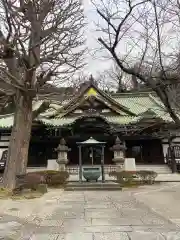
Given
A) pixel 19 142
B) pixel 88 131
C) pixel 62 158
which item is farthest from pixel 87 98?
pixel 19 142

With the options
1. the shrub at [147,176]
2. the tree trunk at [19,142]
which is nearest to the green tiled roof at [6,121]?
the tree trunk at [19,142]

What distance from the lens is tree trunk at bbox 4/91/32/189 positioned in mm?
13469

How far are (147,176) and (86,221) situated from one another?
36.8 feet

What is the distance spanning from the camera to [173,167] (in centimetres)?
2342

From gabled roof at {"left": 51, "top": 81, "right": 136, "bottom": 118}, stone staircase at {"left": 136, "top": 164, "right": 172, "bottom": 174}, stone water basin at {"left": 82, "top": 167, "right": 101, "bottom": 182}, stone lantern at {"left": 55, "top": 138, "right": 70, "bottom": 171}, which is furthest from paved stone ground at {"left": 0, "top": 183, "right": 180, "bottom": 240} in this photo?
gabled roof at {"left": 51, "top": 81, "right": 136, "bottom": 118}

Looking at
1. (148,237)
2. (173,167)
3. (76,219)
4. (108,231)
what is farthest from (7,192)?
(173,167)

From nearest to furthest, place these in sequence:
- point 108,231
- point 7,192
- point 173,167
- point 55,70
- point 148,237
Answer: point 148,237 < point 108,231 < point 7,192 < point 55,70 < point 173,167

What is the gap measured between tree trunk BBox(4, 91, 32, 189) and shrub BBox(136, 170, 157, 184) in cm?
763

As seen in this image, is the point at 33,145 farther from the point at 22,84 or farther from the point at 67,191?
the point at 22,84

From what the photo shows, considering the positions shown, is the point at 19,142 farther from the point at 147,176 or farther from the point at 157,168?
the point at 157,168

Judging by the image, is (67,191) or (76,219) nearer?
(76,219)

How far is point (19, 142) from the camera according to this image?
1404 cm

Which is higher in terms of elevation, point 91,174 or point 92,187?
point 91,174

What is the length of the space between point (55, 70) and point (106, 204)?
7.40 m
